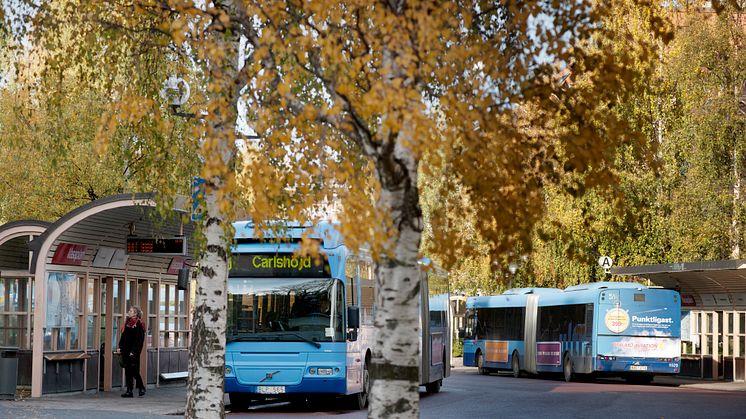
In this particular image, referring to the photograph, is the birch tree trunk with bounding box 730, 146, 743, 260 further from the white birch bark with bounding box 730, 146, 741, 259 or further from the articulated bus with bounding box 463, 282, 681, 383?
the articulated bus with bounding box 463, 282, 681, 383

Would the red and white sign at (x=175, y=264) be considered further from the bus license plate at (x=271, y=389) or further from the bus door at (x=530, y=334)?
the bus door at (x=530, y=334)

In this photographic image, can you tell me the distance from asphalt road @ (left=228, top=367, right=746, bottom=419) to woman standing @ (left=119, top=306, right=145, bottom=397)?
8.14 ft

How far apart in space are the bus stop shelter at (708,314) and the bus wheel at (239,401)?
47.6 ft

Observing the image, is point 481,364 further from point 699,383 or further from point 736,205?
point 736,205

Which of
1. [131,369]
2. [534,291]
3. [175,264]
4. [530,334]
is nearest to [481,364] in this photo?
[530,334]

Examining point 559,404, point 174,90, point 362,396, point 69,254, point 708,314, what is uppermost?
point 174,90

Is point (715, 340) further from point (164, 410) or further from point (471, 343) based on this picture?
point (164, 410)

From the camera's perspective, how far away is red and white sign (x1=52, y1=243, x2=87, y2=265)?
78.3ft

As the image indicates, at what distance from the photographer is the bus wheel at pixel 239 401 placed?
2398 centimetres

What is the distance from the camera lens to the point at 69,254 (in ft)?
79.4

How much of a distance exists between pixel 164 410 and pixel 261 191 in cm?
1219

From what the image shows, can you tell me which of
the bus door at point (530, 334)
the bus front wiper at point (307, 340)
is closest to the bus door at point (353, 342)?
the bus front wiper at point (307, 340)

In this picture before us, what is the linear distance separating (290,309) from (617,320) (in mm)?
16441

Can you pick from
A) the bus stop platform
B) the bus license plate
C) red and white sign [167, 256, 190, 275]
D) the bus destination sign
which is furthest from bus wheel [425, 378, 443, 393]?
the bus destination sign
